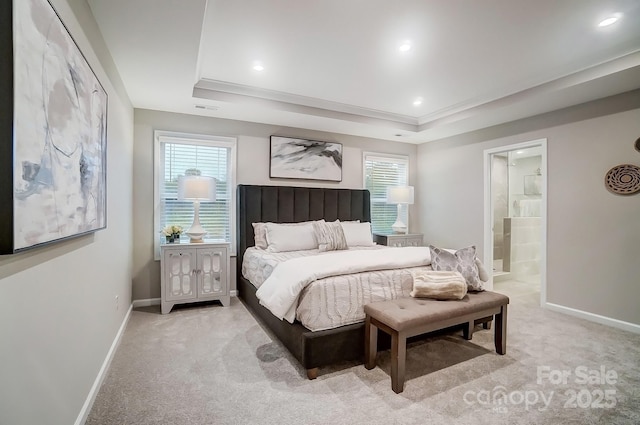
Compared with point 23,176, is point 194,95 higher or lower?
higher

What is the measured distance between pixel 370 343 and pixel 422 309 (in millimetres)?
465

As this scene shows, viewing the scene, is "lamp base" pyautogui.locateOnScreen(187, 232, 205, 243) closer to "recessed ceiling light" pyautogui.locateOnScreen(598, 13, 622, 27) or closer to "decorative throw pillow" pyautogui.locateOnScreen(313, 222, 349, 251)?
"decorative throw pillow" pyautogui.locateOnScreen(313, 222, 349, 251)

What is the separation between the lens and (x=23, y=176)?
1007mm

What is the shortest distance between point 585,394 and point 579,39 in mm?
2688

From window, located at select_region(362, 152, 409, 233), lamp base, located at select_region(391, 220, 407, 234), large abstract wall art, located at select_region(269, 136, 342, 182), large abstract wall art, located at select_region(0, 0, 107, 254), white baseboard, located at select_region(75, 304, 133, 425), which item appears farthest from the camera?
window, located at select_region(362, 152, 409, 233)

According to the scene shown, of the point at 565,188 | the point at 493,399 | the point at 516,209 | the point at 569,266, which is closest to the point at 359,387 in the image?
the point at 493,399

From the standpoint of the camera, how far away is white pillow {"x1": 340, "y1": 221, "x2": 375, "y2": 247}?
418 cm

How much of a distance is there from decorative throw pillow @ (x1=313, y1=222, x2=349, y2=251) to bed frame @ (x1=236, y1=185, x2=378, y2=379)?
1.95 feet

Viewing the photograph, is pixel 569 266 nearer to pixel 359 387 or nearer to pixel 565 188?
pixel 565 188

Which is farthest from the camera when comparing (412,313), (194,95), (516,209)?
(516,209)

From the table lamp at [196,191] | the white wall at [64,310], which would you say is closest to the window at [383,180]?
the table lamp at [196,191]

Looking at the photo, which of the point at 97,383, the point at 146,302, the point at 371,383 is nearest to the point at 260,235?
the point at 146,302

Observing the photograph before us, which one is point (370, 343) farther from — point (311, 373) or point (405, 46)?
point (405, 46)

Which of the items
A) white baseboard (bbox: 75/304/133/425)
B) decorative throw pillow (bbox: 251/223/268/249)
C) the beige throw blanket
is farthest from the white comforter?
decorative throw pillow (bbox: 251/223/268/249)
